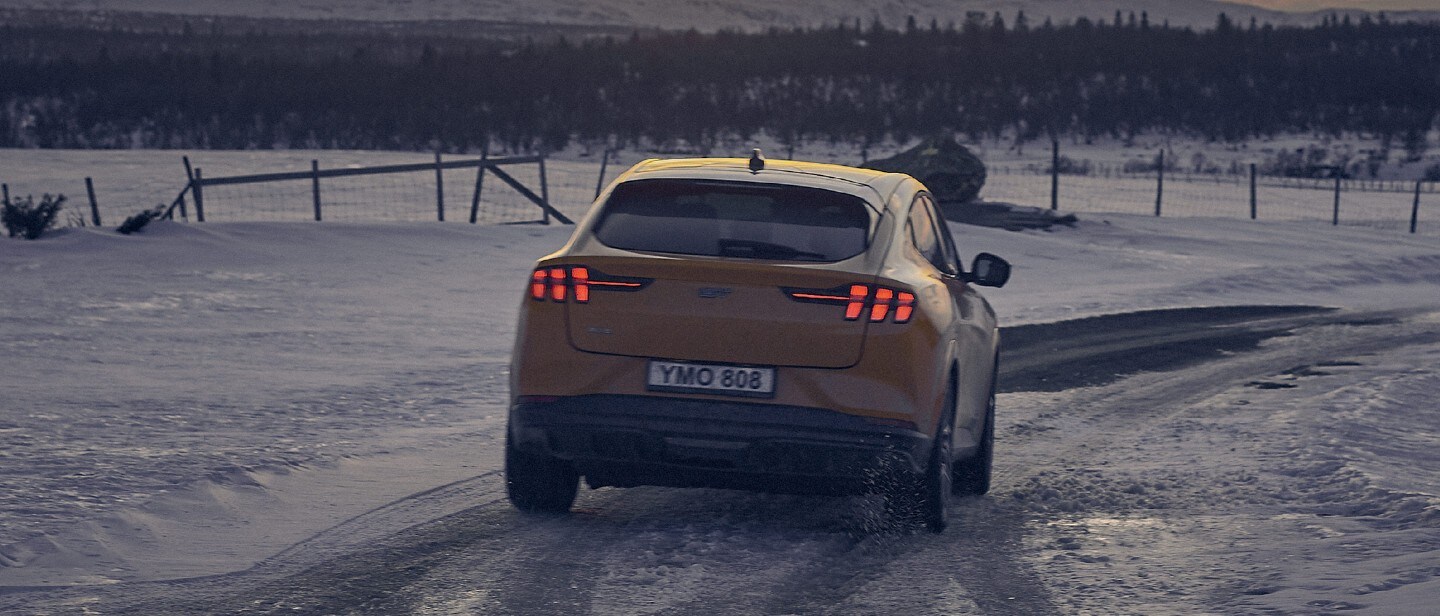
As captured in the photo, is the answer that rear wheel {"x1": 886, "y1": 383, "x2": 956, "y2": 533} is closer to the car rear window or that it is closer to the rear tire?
the car rear window

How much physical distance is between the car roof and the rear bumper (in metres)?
1.09

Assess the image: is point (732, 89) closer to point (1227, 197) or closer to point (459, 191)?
point (1227, 197)

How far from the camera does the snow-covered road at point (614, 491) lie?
593 centimetres

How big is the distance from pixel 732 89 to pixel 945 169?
62.3m

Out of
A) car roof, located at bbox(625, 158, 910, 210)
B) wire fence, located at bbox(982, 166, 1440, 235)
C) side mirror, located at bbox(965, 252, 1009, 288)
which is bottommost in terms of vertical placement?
wire fence, located at bbox(982, 166, 1440, 235)

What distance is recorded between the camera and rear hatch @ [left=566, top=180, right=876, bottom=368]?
6.29 m

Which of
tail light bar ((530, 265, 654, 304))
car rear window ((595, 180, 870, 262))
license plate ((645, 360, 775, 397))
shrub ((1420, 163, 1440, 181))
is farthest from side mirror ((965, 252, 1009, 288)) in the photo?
shrub ((1420, 163, 1440, 181))

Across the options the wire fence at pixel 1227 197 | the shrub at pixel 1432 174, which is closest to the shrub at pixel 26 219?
the wire fence at pixel 1227 197

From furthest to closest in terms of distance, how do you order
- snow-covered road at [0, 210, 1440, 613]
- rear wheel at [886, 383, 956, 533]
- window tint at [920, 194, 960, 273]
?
1. window tint at [920, 194, 960, 273]
2. rear wheel at [886, 383, 956, 533]
3. snow-covered road at [0, 210, 1440, 613]

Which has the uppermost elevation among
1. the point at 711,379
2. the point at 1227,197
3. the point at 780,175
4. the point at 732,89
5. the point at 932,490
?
the point at 732,89

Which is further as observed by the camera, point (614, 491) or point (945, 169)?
point (945, 169)

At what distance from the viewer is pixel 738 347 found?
20.7 ft

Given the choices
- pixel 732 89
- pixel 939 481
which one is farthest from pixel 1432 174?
pixel 939 481

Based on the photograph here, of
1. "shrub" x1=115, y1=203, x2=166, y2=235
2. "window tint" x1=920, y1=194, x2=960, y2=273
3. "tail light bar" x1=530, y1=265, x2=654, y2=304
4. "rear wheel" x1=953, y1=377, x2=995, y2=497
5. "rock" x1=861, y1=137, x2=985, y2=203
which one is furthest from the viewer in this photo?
"rock" x1=861, y1=137, x2=985, y2=203
